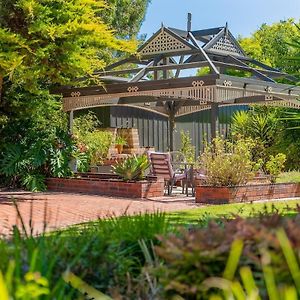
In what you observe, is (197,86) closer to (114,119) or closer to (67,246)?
(114,119)

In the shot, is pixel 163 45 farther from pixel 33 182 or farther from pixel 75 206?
pixel 75 206

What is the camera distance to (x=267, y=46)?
31.9m

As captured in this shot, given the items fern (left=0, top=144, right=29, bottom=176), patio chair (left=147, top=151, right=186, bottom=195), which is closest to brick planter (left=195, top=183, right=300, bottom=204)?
patio chair (left=147, top=151, right=186, bottom=195)

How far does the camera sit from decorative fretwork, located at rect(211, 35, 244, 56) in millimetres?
16031

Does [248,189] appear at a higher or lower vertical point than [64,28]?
lower

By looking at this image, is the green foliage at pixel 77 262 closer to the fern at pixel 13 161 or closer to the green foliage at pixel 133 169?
the green foliage at pixel 133 169

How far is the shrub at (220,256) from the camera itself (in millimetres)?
2650

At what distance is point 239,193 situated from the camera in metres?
11.9

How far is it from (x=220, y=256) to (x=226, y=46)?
1428cm

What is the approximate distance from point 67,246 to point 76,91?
12772mm

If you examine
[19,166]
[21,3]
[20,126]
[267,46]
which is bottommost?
[19,166]

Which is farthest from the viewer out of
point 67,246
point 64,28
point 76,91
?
point 76,91

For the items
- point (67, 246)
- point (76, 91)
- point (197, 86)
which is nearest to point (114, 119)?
point (76, 91)

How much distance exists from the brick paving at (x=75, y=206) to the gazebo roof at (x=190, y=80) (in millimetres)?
2538
